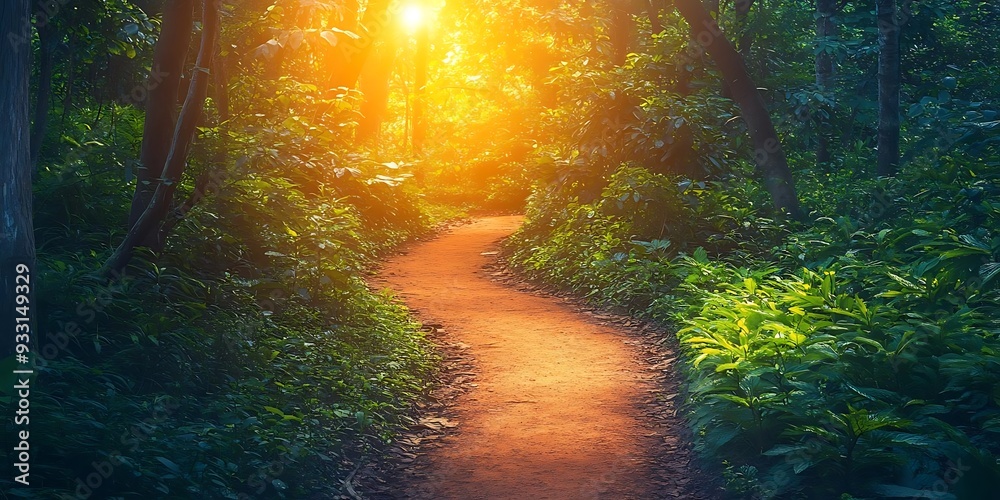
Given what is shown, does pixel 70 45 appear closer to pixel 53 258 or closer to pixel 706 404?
pixel 53 258

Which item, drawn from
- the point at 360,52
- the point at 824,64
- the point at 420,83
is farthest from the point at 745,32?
the point at 420,83

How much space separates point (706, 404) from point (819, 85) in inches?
392

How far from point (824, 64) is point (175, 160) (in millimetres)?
12749

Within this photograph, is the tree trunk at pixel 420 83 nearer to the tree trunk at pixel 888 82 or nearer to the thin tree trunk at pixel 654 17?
the thin tree trunk at pixel 654 17

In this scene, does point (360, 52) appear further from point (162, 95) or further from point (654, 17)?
point (162, 95)

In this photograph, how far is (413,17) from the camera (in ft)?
97.2

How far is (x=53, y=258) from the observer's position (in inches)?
295

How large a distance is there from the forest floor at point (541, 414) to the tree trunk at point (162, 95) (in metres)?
3.53

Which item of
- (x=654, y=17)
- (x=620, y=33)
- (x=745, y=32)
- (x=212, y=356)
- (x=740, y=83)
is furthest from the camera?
(x=620, y=33)

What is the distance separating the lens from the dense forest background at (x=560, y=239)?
5309mm

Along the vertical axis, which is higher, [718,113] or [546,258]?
[718,113]

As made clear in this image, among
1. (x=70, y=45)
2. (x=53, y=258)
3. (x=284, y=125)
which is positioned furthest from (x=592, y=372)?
(x=284, y=125)

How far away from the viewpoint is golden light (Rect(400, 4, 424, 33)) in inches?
1008

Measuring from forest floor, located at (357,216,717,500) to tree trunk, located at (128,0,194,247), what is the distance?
11.6ft
